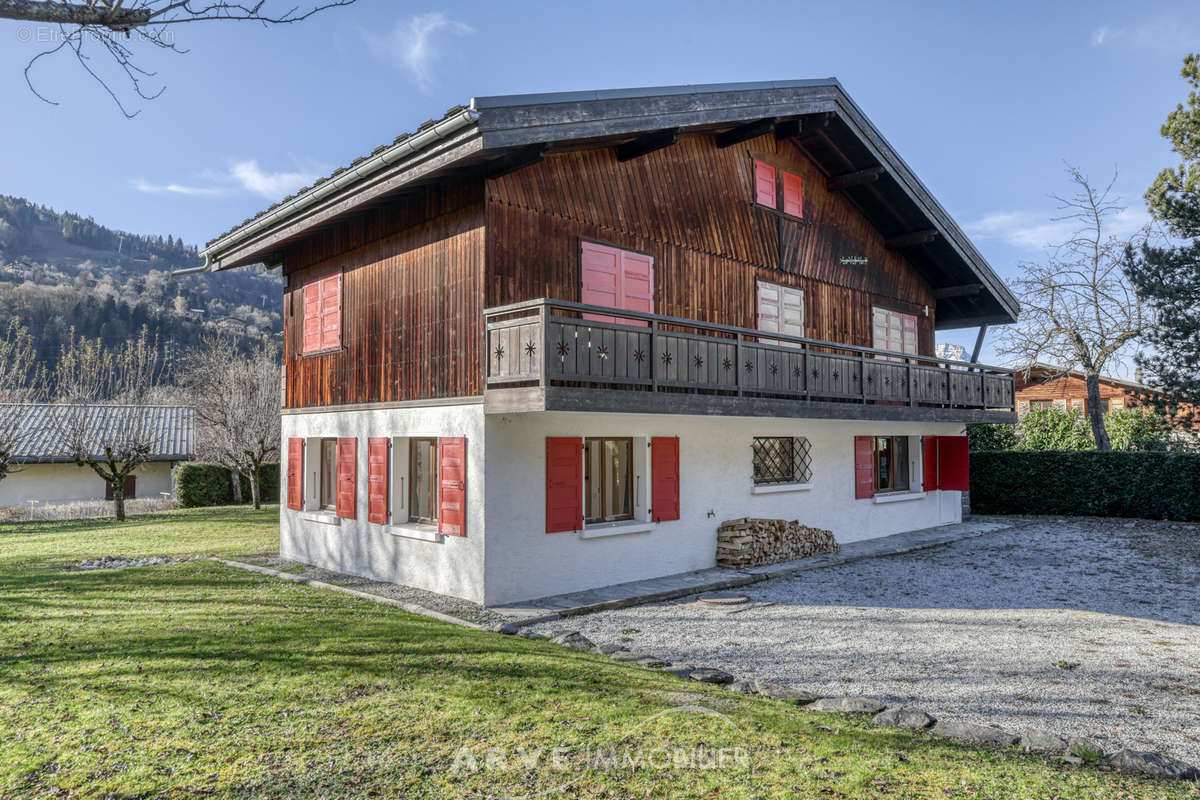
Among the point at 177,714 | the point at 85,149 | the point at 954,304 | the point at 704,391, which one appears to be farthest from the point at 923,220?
the point at 177,714

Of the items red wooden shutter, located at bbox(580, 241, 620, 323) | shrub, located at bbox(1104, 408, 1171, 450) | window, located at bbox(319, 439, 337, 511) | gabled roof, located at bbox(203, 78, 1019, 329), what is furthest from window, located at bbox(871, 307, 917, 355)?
window, located at bbox(319, 439, 337, 511)

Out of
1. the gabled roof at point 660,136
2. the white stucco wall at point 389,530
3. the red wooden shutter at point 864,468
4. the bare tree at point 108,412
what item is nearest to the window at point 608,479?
the white stucco wall at point 389,530

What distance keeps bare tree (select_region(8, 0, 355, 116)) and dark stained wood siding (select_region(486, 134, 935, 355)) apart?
4543 mm

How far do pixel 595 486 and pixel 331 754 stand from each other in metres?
6.72

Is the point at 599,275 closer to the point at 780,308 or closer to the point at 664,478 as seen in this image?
the point at 664,478

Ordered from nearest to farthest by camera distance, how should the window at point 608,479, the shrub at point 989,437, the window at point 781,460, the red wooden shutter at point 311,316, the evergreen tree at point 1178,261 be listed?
the window at point 608,479 → the red wooden shutter at point 311,316 → the window at point 781,460 → the evergreen tree at point 1178,261 → the shrub at point 989,437

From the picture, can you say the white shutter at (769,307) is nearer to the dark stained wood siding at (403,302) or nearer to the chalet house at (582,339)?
the chalet house at (582,339)

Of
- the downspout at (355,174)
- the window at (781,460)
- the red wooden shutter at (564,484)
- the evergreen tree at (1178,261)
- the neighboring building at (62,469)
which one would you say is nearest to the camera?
the downspout at (355,174)

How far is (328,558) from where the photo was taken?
1251 centimetres

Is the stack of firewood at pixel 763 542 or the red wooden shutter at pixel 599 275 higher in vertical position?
the red wooden shutter at pixel 599 275

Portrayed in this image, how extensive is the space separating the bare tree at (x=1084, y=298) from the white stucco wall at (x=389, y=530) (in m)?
21.4

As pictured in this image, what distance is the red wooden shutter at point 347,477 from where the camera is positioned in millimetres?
11891

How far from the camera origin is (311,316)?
13430 millimetres

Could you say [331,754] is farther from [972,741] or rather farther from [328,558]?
[328,558]
